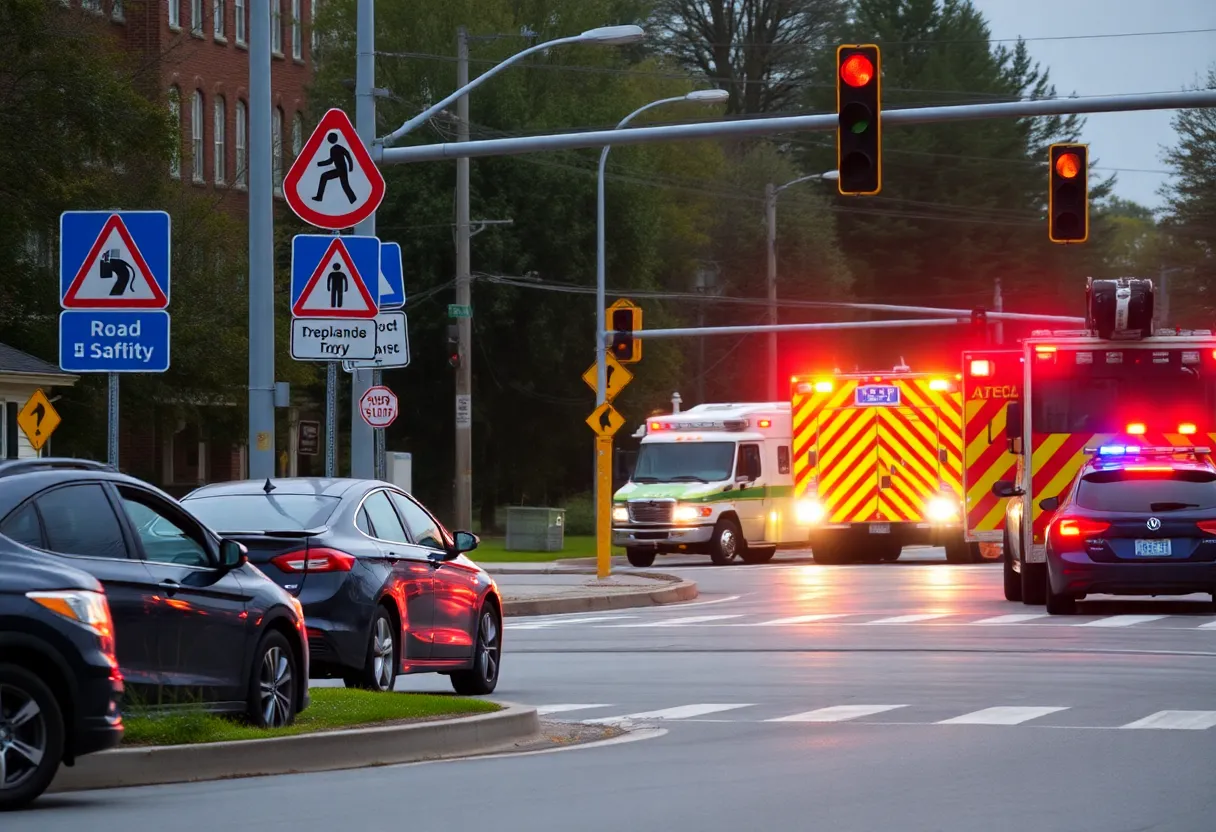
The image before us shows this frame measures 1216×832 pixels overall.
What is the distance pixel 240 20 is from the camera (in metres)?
67.2

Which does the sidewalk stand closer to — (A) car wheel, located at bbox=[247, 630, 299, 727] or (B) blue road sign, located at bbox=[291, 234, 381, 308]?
(B) blue road sign, located at bbox=[291, 234, 381, 308]

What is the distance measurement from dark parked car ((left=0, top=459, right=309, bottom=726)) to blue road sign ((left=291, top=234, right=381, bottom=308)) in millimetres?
4732

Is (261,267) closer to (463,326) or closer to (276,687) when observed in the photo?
(276,687)

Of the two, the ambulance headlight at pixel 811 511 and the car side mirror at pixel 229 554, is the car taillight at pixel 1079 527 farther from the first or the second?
the ambulance headlight at pixel 811 511

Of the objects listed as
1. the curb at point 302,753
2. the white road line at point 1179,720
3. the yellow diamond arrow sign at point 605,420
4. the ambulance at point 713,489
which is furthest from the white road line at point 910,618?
the ambulance at point 713,489

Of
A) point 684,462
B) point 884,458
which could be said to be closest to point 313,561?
point 884,458

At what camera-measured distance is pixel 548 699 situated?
55.2 feet

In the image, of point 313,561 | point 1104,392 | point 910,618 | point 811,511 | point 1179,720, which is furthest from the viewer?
point 811,511

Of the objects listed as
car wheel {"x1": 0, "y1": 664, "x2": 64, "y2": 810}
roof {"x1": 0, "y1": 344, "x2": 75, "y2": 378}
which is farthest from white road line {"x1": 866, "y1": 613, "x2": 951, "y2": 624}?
roof {"x1": 0, "y1": 344, "x2": 75, "y2": 378}

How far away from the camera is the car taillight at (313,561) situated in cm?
1500

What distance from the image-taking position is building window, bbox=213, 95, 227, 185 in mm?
65312

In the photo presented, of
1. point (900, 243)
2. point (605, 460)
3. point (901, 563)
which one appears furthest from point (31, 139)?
point (900, 243)

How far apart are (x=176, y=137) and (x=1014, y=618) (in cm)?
2609

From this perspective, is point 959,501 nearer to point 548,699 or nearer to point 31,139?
point 31,139
